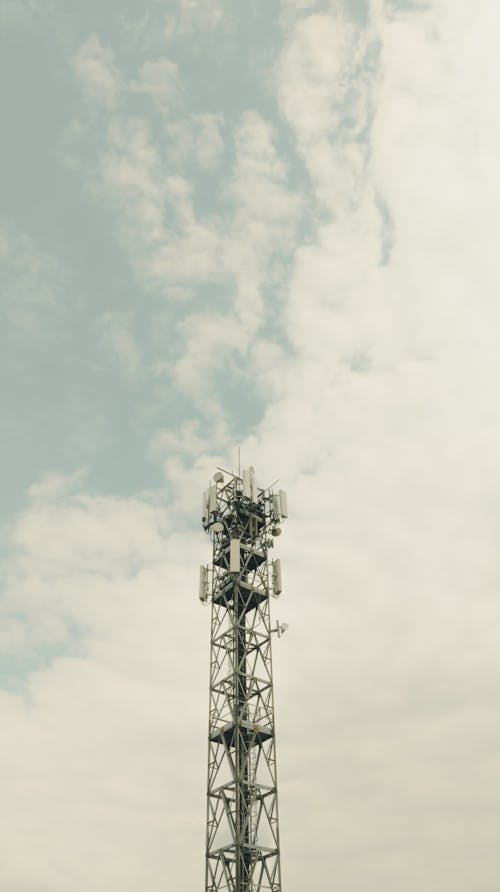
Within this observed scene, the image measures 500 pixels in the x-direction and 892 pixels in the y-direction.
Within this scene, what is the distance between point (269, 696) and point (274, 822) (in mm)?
9038

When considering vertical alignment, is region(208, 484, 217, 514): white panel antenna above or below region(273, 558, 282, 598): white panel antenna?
above

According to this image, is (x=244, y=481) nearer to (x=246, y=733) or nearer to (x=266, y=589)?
(x=266, y=589)

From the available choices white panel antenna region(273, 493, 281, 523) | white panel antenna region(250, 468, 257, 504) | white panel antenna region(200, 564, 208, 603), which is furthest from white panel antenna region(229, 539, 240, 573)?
white panel antenna region(250, 468, 257, 504)

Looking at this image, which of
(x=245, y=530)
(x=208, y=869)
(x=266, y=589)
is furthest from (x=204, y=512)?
(x=208, y=869)

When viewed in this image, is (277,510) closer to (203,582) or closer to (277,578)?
(277,578)

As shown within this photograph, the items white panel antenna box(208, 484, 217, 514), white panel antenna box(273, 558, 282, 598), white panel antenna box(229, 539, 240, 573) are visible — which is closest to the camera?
white panel antenna box(229, 539, 240, 573)

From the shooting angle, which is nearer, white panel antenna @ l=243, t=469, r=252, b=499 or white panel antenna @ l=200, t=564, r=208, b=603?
white panel antenna @ l=200, t=564, r=208, b=603

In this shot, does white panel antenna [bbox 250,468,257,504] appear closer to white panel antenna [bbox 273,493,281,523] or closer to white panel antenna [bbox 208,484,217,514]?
white panel antenna [bbox 273,493,281,523]

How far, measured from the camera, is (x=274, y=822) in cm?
5731

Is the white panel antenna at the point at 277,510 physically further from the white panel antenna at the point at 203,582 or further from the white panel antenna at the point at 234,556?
the white panel antenna at the point at 203,582

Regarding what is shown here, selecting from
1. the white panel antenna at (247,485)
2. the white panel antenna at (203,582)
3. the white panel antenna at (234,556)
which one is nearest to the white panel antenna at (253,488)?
the white panel antenna at (247,485)

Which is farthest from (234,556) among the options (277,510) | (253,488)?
(253,488)

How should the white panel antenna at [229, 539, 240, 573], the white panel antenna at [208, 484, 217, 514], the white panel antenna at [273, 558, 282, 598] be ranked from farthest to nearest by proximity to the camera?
the white panel antenna at [208, 484, 217, 514] → the white panel antenna at [273, 558, 282, 598] → the white panel antenna at [229, 539, 240, 573]

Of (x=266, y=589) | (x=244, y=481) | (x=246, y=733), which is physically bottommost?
(x=246, y=733)
